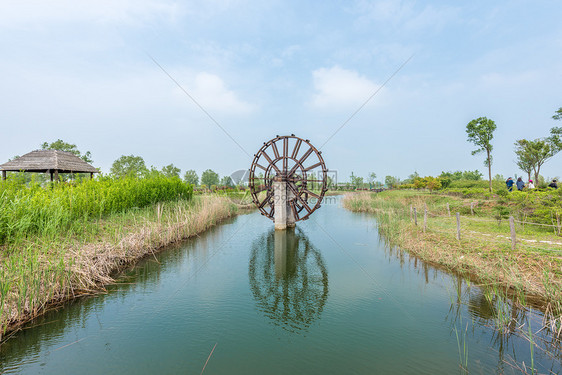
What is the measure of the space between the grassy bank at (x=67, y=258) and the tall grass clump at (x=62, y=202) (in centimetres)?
16

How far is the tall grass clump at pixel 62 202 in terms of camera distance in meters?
5.79

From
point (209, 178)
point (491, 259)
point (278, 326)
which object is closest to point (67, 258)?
point (278, 326)

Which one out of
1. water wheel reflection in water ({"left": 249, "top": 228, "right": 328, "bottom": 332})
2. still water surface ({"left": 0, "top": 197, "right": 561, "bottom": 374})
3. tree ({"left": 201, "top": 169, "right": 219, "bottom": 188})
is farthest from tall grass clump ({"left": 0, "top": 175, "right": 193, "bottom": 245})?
tree ({"left": 201, "top": 169, "right": 219, "bottom": 188})

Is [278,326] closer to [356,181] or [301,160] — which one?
[301,160]

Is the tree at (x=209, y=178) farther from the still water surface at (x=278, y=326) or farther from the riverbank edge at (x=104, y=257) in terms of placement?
the still water surface at (x=278, y=326)

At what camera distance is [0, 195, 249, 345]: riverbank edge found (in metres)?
4.73

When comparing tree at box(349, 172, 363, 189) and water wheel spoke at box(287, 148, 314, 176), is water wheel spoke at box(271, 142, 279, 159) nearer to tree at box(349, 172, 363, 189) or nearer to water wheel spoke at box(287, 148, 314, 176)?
water wheel spoke at box(287, 148, 314, 176)

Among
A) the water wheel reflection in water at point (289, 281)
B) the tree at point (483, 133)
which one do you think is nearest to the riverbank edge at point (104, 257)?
the water wheel reflection in water at point (289, 281)

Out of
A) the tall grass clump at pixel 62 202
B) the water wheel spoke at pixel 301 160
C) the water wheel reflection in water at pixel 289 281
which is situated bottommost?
→ the water wheel reflection in water at pixel 289 281

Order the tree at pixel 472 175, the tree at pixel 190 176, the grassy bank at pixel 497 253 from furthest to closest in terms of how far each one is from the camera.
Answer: the tree at pixel 190 176 → the tree at pixel 472 175 → the grassy bank at pixel 497 253

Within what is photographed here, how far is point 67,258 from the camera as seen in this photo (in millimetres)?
5621

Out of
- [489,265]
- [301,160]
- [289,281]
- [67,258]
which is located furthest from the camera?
[301,160]

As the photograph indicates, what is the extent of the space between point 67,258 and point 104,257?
0.92 meters

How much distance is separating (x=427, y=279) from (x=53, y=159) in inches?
793
